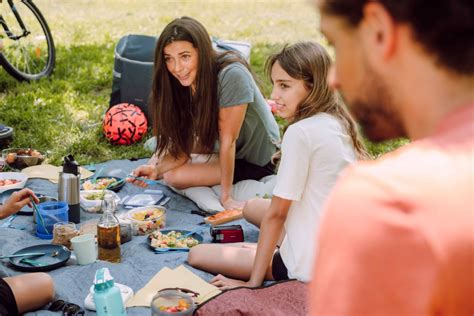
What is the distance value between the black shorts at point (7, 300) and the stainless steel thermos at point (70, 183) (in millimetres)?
903

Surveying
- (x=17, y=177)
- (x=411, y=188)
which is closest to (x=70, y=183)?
(x=17, y=177)

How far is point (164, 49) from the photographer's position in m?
3.84

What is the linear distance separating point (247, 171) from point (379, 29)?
343 cm

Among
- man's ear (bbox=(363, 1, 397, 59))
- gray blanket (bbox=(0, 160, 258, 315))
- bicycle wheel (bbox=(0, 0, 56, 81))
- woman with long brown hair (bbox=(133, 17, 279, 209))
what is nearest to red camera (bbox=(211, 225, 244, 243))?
gray blanket (bbox=(0, 160, 258, 315))

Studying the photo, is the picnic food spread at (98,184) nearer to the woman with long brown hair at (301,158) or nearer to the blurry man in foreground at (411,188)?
the woman with long brown hair at (301,158)

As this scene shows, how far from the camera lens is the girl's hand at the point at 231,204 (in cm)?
397

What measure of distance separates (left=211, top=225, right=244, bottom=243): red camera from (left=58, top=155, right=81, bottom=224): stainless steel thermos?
0.78 m

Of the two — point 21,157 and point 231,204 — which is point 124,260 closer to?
point 231,204

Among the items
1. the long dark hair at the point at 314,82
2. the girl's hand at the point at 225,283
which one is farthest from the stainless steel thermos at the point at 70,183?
the long dark hair at the point at 314,82

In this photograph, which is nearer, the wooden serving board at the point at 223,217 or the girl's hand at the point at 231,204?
the wooden serving board at the point at 223,217

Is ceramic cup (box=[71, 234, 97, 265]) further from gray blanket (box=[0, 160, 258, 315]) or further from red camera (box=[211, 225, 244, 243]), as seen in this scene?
red camera (box=[211, 225, 244, 243])

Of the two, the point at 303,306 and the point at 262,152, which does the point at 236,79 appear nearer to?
the point at 262,152

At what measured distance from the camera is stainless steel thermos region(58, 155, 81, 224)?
356 cm

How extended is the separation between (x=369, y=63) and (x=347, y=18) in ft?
0.23
